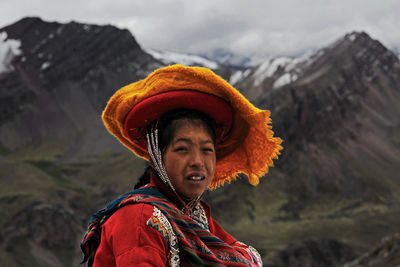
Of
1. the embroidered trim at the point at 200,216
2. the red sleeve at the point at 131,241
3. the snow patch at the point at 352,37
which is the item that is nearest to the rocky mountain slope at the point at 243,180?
the snow patch at the point at 352,37

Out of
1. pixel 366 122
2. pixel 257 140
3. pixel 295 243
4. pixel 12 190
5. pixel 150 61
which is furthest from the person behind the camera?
pixel 150 61

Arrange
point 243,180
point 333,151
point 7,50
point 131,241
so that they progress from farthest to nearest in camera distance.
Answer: point 7,50, point 333,151, point 243,180, point 131,241

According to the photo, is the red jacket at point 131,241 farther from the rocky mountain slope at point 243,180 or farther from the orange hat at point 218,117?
the rocky mountain slope at point 243,180

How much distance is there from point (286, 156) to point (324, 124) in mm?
11163

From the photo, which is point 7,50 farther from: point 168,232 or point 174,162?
point 168,232

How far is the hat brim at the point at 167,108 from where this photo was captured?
2443mm

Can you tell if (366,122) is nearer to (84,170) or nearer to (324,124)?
(324,124)

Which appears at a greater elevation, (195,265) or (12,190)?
(12,190)

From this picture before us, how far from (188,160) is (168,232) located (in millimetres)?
468

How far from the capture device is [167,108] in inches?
96.9

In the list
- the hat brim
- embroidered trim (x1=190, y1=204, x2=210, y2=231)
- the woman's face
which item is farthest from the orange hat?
embroidered trim (x1=190, y1=204, x2=210, y2=231)

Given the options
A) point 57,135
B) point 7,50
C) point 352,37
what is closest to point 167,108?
point 57,135

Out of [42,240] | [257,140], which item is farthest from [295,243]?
[257,140]

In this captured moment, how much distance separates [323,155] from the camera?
244 feet
